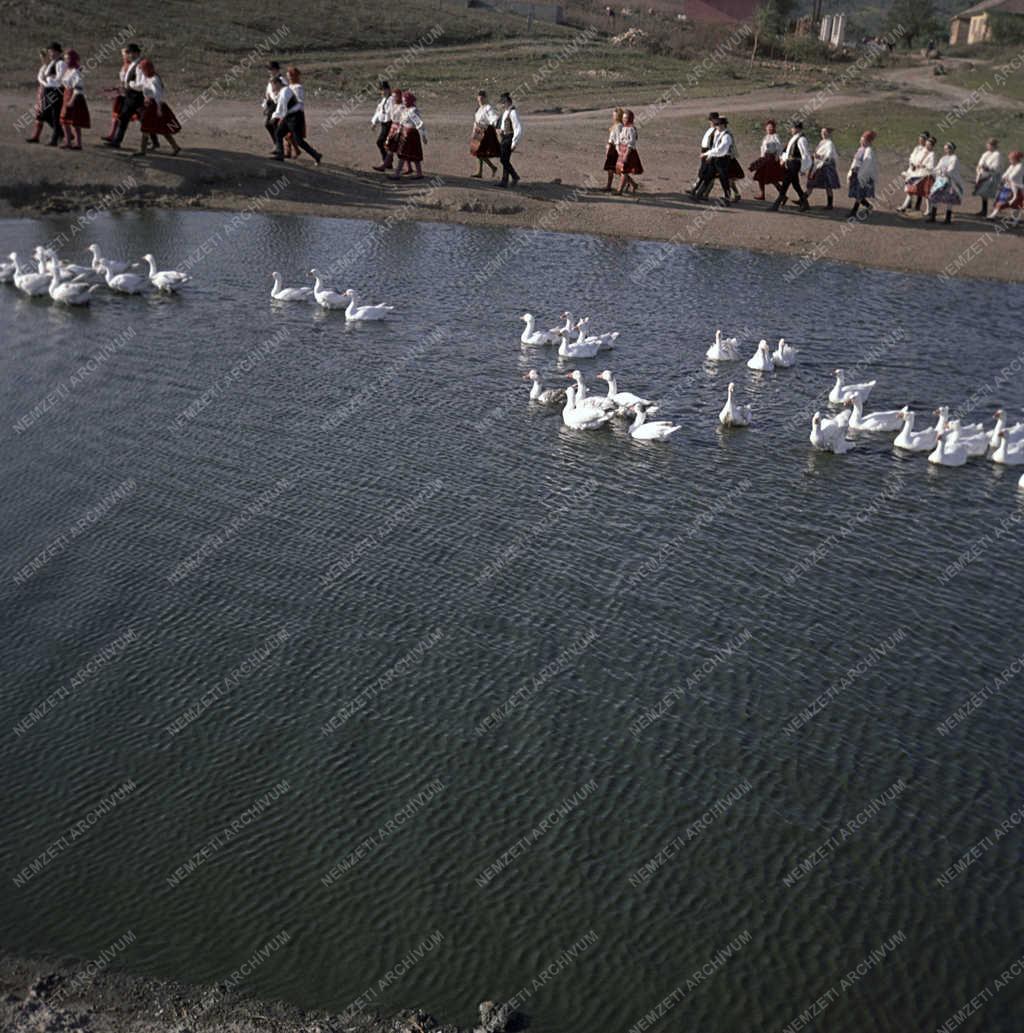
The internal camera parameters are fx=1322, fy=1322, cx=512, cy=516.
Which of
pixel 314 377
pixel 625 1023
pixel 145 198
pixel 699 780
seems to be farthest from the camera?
pixel 145 198

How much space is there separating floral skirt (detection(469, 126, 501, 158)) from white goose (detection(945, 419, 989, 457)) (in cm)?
1601

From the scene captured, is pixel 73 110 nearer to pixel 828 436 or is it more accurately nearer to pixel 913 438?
pixel 828 436

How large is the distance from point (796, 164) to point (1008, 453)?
47.1 feet

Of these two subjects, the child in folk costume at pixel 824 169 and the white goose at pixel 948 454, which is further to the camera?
the child in folk costume at pixel 824 169

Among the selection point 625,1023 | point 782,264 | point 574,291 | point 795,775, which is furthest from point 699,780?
point 782,264

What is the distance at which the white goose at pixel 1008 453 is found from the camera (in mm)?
15188

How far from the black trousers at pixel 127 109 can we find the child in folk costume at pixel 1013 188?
17863mm

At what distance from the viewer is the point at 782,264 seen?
2464 centimetres

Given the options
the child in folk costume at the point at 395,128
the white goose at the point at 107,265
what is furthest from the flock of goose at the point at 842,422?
the child in folk costume at the point at 395,128

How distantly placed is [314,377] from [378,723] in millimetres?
8402

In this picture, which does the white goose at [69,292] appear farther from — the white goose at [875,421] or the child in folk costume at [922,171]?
the child in folk costume at [922,171]

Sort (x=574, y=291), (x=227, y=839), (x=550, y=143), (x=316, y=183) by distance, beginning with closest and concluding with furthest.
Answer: (x=227, y=839) < (x=574, y=291) < (x=316, y=183) < (x=550, y=143)

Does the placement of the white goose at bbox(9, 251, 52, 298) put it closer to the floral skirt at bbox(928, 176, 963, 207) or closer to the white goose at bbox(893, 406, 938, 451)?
the white goose at bbox(893, 406, 938, 451)

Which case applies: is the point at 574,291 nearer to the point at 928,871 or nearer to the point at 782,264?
the point at 782,264
